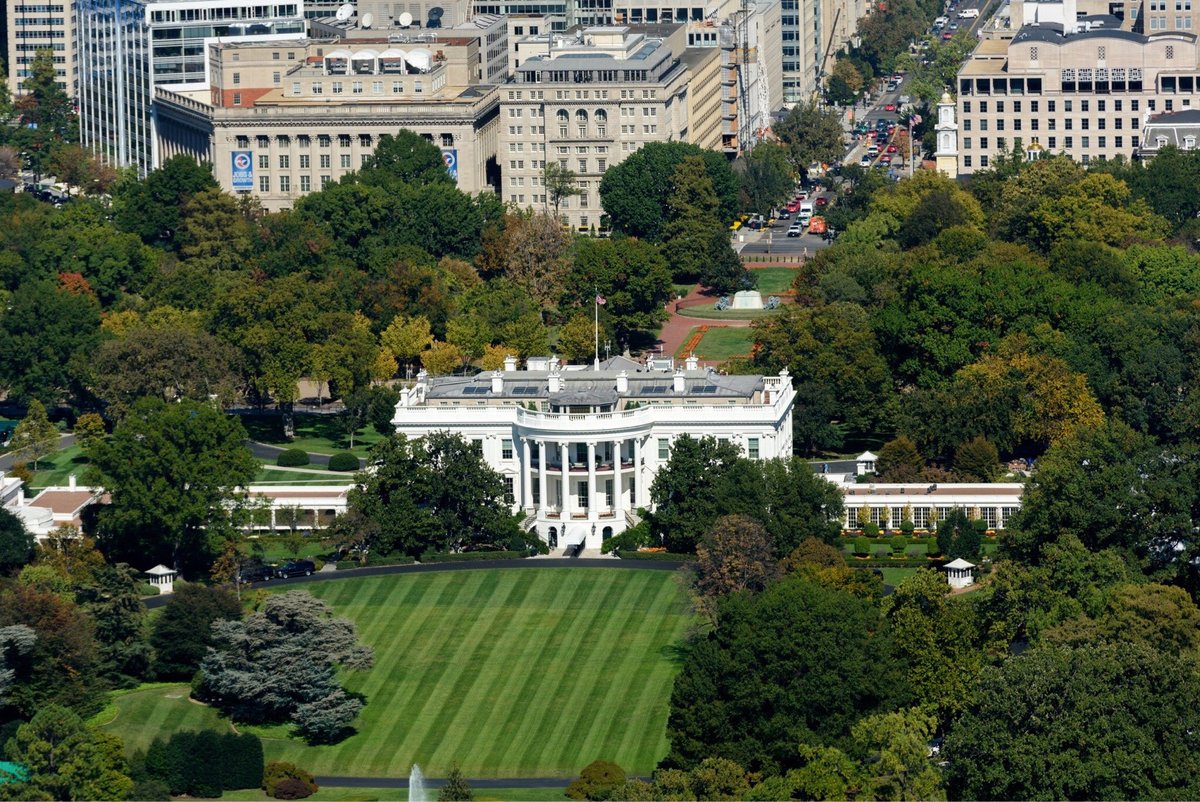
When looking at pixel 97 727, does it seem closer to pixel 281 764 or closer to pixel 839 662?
pixel 281 764

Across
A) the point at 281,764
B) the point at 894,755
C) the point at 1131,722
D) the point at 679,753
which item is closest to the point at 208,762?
the point at 281,764

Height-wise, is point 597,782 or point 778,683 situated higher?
point 778,683

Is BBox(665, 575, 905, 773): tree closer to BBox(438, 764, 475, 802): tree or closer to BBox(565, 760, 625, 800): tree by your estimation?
BBox(565, 760, 625, 800): tree

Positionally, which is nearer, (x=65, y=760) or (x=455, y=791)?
→ (x=455, y=791)

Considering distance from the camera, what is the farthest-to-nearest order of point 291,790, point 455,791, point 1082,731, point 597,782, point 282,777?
point 282,777, point 291,790, point 597,782, point 455,791, point 1082,731

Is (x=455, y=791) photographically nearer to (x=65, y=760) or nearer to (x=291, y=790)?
(x=291, y=790)

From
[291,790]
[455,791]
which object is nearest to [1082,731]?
[455,791]

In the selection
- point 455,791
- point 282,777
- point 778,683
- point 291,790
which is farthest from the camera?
point 282,777
